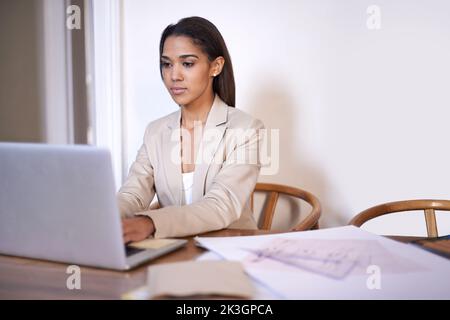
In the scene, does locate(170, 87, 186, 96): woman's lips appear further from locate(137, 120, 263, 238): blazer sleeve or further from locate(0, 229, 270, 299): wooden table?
locate(0, 229, 270, 299): wooden table

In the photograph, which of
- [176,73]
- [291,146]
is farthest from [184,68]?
[291,146]

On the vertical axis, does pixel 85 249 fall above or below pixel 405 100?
below

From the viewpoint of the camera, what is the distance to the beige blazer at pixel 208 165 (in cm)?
123

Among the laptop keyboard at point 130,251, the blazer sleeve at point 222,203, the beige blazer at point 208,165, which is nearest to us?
the laptop keyboard at point 130,251

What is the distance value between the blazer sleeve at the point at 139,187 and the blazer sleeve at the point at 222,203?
0.25m

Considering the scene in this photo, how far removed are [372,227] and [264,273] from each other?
4.52 ft

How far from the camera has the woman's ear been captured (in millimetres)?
1488

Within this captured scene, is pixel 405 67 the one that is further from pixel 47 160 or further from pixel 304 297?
pixel 47 160

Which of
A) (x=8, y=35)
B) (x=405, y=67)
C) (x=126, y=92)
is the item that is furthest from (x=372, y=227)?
(x=8, y=35)

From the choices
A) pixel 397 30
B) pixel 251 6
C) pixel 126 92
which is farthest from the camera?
pixel 126 92

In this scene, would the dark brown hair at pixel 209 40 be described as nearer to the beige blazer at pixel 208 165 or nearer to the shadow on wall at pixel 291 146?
the beige blazer at pixel 208 165

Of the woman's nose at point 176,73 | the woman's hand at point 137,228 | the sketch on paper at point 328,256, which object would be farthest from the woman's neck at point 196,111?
the sketch on paper at point 328,256

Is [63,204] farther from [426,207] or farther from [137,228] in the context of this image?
[426,207]

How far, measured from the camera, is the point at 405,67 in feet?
5.84
